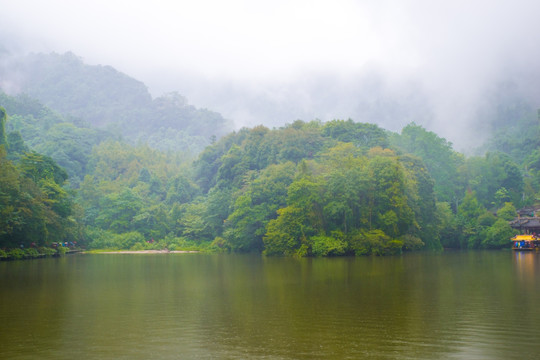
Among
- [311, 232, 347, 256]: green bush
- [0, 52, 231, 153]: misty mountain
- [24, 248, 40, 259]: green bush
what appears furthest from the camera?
[0, 52, 231, 153]: misty mountain

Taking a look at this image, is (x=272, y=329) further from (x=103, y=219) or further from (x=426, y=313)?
(x=103, y=219)

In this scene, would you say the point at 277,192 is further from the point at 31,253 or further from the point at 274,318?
the point at 274,318

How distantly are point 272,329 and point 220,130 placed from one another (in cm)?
14829

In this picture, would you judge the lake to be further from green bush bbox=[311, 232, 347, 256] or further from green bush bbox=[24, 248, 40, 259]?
green bush bbox=[311, 232, 347, 256]

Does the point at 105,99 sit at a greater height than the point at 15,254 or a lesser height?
greater

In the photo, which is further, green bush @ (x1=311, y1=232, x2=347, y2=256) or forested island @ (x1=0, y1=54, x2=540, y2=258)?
forested island @ (x1=0, y1=54, x2=540, y2=258)

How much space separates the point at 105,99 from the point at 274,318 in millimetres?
172068

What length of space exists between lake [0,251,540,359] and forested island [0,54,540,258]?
1902cm

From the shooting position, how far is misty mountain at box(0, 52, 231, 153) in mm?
156500

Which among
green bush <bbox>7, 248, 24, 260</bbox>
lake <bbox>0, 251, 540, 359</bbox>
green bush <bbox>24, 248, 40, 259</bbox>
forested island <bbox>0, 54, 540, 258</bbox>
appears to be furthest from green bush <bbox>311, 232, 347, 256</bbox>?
green bush <bbox>7, 248, 24, 260</bbox>

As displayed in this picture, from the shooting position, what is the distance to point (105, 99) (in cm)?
17325

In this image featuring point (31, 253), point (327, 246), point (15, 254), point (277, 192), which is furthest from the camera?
point (277, 192)

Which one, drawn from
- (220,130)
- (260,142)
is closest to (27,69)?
(220,130)

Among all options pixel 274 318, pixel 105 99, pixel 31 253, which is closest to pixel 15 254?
pixel 31 253
